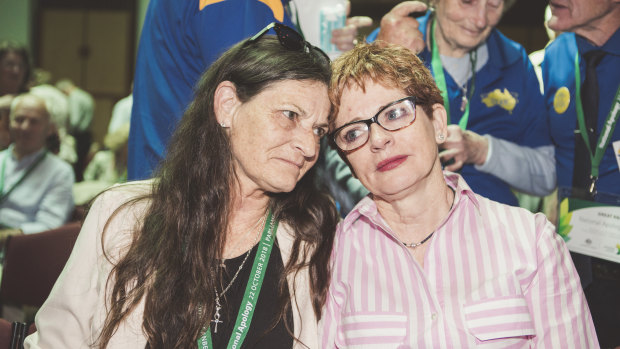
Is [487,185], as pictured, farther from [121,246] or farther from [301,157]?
[121,246]

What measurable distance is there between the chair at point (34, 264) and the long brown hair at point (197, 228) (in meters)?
0.68

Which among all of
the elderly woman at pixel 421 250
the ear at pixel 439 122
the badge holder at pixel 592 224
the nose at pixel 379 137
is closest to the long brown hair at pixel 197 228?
the elderly woman at pixel 421 250

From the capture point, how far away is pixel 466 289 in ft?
A: 5.44

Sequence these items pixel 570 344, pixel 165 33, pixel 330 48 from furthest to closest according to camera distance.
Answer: pixel 330 48
pixel 165 33
pixel 570 344

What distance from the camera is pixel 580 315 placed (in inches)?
62.4

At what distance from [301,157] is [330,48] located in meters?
0.76

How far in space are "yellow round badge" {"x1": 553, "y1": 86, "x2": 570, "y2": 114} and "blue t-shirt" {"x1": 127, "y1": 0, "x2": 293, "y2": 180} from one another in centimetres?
127

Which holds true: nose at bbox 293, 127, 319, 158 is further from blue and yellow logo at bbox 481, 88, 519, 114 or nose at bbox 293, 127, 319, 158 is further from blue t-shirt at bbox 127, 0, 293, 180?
blue and yellow logo at bbox 481, 88, 519, 114

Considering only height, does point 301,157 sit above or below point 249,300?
above

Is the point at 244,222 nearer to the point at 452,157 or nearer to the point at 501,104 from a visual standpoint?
the point at 452,157

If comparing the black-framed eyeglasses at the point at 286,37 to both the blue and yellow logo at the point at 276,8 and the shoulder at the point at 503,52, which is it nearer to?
the blue and yellow logo at the point at 276,8

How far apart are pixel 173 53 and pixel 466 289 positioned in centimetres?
128

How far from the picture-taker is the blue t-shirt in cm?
196

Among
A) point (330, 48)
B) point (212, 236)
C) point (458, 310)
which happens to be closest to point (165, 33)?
point (330, 48)
